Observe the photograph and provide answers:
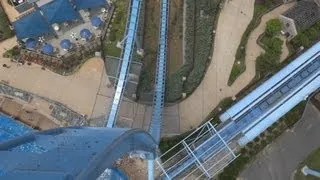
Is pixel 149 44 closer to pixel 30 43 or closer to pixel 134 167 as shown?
pixel 30 43

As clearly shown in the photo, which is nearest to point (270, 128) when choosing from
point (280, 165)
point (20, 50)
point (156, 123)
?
point (280, 165)

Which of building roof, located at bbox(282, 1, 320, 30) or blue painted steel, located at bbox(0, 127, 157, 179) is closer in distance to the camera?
blue painted steel, located at bbox(0, 127, 157, 179)

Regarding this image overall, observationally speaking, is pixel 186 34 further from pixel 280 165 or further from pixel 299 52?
pixel 280 165

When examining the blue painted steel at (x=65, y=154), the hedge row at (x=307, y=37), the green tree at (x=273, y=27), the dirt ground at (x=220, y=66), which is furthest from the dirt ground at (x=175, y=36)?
the blue painted steel at (x=65, y=154)

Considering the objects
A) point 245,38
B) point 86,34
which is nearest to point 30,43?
point 86,34

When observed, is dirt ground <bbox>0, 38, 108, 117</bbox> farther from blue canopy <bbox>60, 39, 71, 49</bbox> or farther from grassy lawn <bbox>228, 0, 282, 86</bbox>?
grassy lawn <bbox>228, 0, 282, 86</bbox>

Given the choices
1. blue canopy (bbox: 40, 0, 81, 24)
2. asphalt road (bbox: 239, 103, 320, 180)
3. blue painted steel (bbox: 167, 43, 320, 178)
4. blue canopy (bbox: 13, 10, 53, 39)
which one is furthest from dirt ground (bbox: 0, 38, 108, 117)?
asphalt road (bbox: 239, 103, 320, 180)
